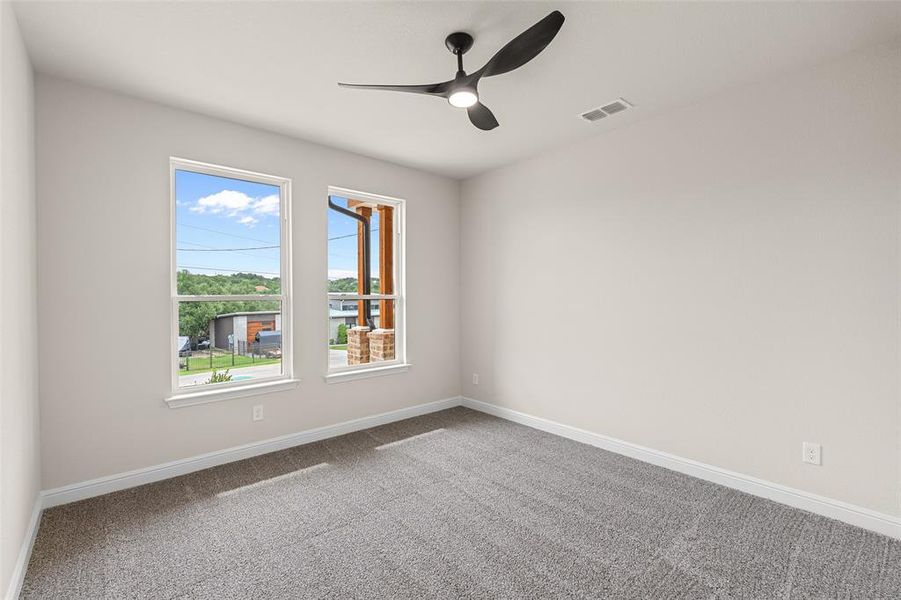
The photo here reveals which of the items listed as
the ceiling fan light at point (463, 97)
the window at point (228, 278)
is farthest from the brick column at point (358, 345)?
the ceiling fan light at point (463, 97)

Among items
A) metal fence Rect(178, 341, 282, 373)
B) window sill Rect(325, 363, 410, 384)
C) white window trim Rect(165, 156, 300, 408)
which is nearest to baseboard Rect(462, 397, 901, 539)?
window sill Rect(325, 363, 410, 384)

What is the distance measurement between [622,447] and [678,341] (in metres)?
0.99

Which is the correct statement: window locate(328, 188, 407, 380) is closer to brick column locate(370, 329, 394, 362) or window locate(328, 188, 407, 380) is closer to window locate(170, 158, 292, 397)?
brick column locate(370, 329, 394, 362)

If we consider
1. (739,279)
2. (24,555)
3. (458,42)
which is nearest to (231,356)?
(24,555)

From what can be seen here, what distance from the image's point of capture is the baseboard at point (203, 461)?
2.72 metres

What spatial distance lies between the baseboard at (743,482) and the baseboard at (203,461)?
1580 millimetres

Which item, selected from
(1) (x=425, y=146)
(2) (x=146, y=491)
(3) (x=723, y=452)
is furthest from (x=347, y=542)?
(1) (x=425, y=146)

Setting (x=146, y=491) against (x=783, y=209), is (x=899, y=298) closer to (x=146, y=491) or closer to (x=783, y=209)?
(x=783, y=209)

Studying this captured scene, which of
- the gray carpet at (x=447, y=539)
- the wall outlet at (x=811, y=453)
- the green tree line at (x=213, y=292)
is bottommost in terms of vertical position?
the gray carpet at (x=447, y=539)

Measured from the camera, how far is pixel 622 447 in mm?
3539

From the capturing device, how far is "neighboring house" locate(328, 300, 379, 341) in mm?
4082

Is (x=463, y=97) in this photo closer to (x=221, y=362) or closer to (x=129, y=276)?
(x=129, y=276)

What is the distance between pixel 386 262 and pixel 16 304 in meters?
2.95

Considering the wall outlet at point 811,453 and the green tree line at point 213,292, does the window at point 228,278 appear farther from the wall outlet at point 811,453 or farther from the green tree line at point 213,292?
the wall outlet at point 811,453
